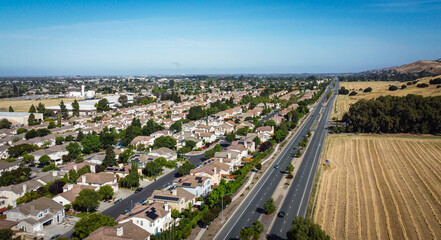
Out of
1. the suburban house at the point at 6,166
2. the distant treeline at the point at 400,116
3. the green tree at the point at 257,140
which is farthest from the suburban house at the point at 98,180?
Result: the distant treeline at the point at 400,116

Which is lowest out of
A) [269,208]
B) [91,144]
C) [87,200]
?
[269,208]

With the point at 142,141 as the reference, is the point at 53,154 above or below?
below

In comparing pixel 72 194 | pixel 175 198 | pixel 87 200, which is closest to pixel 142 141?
pixel 72 194

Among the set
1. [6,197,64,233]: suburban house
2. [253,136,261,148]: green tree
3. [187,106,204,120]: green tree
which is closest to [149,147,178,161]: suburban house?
[253,136,261,148]: green tree

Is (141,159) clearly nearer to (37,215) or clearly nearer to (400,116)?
(37,215)

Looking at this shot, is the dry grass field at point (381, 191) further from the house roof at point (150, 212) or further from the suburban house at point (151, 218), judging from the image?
the house roof at point (150, 212)
